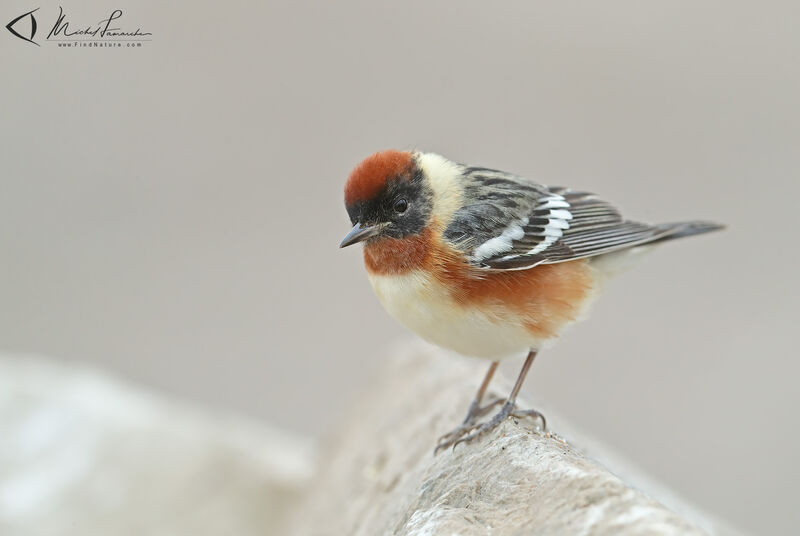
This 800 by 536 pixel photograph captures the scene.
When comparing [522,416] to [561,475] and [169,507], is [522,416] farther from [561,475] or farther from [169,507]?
[169,507]

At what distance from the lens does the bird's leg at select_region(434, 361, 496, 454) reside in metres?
4.07

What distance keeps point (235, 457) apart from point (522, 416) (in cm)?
258

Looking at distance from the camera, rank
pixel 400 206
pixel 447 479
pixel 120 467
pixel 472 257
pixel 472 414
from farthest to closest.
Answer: pixel 120 467
pixel 472 414
pixel 400 206
pixel 472 257
pixel 447 479

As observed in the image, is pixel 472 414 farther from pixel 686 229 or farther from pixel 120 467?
pixel 120 467

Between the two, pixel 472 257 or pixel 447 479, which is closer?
pixel 447 479

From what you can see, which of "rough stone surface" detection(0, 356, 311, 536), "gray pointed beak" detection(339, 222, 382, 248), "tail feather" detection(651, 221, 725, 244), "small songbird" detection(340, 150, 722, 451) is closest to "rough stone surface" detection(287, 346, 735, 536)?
"small songbird" detection(340, 150, 722, 451)

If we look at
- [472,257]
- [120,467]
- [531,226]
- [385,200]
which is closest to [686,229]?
[531,226]

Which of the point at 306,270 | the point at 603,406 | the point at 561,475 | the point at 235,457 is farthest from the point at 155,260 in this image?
the point at 561,475

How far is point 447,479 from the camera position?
3.58 m

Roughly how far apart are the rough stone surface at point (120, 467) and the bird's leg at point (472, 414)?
6.77 feet

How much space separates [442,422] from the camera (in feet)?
15.1

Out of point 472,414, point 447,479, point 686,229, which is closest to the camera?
point 447,479

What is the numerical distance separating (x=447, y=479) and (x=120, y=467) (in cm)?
296

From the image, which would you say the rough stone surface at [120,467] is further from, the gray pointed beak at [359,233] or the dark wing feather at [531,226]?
the dark wing feather at [531,226]
